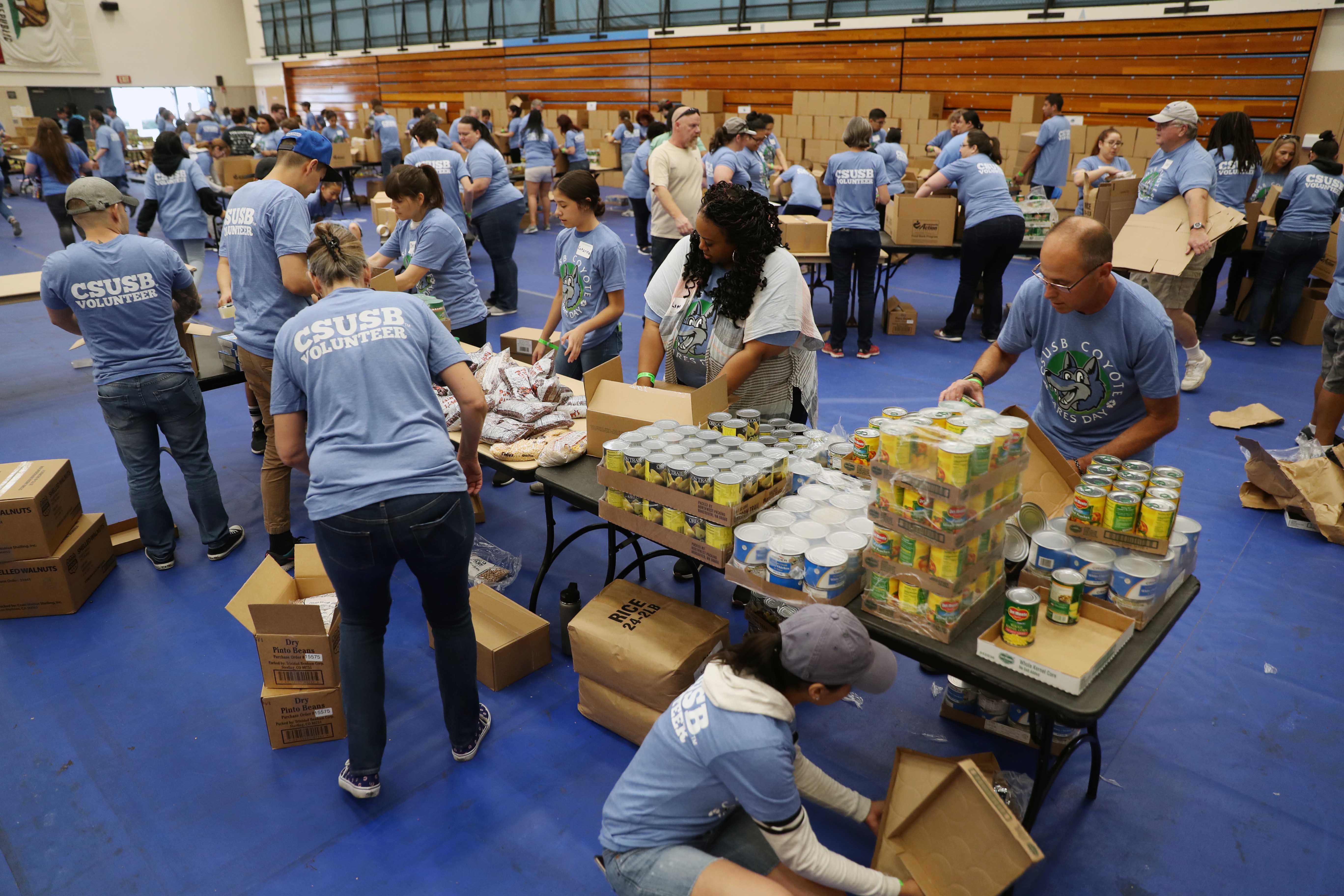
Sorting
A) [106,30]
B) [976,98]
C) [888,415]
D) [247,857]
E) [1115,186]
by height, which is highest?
[106,30]

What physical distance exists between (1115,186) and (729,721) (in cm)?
667

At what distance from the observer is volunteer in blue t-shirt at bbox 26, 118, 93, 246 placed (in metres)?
7.89

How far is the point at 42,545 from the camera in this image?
326 cm

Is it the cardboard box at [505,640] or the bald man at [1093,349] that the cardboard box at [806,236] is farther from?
the cardboard box at [505,640]

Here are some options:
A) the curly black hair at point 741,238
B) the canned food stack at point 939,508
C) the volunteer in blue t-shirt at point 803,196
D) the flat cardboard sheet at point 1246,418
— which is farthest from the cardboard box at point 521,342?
the flat cardboard sheet at point 1246,418

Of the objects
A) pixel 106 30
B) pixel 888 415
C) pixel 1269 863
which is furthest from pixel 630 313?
pixel 106 30

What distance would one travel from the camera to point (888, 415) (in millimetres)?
2182

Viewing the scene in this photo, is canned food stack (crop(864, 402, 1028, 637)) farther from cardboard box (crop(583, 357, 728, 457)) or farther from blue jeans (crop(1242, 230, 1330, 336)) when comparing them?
blue jeans (crop(1242, 230, 1330, 336))

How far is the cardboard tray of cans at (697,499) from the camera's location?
2191 millimetres

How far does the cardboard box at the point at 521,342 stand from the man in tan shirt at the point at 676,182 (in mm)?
1702

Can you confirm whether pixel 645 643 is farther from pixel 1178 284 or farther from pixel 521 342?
pixel 1178 284

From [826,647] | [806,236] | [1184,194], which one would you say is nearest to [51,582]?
[826,647]

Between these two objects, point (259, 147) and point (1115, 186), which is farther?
point (259, 147)

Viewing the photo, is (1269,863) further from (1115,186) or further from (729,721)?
(1115,186)
